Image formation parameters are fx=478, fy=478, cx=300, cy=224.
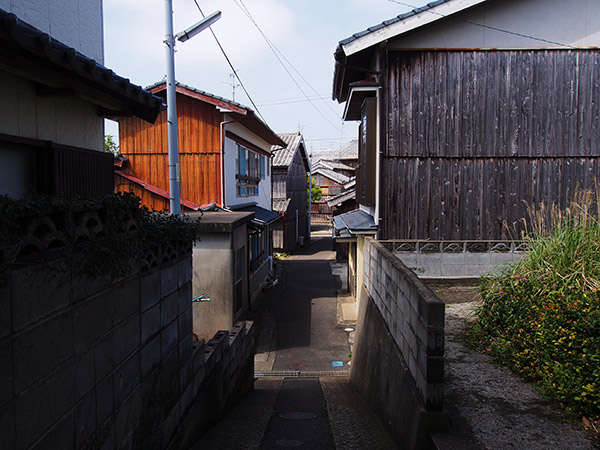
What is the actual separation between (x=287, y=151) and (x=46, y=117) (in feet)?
83.9

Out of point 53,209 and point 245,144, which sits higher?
point 245,144

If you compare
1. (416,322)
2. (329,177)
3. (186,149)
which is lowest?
(416,322)

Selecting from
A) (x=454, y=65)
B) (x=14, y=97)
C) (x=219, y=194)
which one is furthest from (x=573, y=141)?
(x=14, y=97)

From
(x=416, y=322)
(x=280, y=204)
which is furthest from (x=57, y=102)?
(x=280, y=204)

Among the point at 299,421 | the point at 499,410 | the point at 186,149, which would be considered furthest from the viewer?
the point at 186,149

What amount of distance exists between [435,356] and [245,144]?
13362 mm

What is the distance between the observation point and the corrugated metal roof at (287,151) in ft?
96.3

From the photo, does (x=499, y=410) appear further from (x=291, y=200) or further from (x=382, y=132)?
(x=291, y=200)

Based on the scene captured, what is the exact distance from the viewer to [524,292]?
21.2 feet

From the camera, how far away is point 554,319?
5.27 meters

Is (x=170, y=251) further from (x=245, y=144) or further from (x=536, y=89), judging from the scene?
(x=245, y=144)

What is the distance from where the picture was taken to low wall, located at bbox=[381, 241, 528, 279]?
36.6 feet

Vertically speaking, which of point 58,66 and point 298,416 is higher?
point 58,66

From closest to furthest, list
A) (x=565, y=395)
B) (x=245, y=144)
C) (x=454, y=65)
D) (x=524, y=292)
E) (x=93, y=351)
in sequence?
(x=93, y=351), (x=565, y=395), (x=524, y=292), (x=454, y=65), (x=245, y=144)
